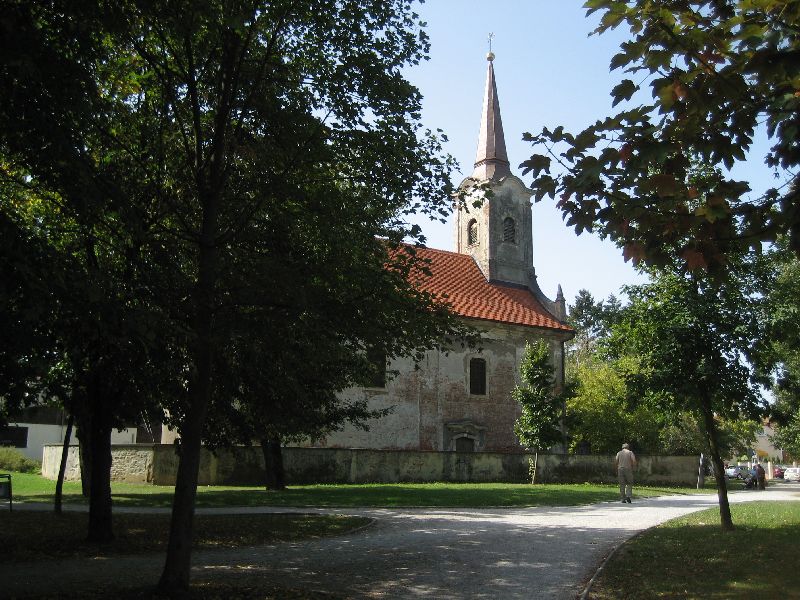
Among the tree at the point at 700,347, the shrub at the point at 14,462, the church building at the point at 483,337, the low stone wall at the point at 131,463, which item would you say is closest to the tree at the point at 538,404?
the church building at the point at 483,337

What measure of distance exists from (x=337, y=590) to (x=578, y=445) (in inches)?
1432

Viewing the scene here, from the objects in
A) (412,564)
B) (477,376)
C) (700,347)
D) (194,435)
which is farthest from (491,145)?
(194,435)

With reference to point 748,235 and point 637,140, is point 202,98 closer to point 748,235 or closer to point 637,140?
point 637,140

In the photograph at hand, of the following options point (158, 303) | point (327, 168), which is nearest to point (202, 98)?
point (327, 168)

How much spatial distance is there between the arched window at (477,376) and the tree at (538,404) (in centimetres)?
457

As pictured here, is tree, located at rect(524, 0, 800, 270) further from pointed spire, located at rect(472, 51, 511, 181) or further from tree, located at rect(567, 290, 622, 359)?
tree, located at rect(567, 290, 622, 359)

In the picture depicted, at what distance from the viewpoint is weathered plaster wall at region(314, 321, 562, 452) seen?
111 feet

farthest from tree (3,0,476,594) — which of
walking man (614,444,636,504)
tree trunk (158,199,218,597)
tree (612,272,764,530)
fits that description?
walking man (614,444,636,504)

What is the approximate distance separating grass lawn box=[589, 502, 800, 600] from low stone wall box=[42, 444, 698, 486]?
48.2 feet

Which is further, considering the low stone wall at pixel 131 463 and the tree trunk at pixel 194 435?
the low stone wall at pixel 131 463

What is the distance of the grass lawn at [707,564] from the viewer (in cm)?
770

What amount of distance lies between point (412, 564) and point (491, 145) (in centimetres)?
3623

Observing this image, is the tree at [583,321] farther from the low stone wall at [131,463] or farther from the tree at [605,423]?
A: the low stone wall at [131,463]

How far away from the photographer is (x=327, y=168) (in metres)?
9.48
